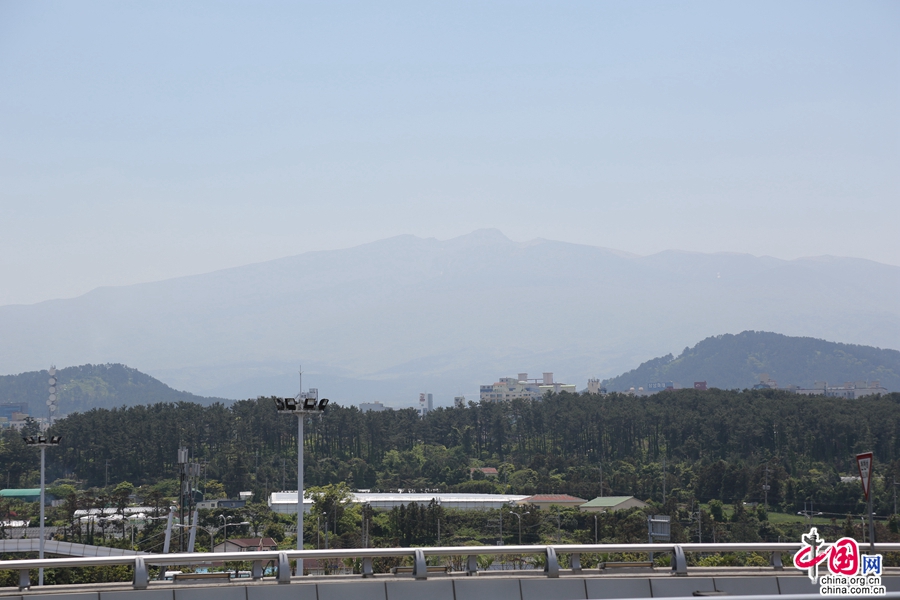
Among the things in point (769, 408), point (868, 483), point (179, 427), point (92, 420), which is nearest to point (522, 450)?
point (769, 408)

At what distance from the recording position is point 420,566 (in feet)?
44.5

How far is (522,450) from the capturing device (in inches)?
5458

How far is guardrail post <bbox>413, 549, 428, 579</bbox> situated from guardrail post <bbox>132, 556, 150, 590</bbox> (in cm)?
392

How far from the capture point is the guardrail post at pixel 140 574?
1257cm

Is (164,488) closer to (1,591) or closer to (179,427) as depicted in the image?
(179,427)

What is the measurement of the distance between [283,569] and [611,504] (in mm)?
85009

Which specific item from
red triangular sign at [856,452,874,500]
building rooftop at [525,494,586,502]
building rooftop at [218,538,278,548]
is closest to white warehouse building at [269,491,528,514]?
building rooftop at [525,494,586,502]

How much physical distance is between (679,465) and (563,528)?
36182mm

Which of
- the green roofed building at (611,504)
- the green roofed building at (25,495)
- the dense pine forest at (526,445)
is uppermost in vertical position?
A: the dense pine forest at (526,445)

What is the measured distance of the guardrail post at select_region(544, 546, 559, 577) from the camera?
1383 cm

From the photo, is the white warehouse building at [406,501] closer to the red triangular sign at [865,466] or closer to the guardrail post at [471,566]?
the guardrail post at [471,566]

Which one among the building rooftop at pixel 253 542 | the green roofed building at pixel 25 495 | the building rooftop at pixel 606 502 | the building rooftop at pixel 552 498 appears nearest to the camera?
the building rooftop at pixel 253 542

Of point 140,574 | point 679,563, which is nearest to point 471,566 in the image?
point 679,563

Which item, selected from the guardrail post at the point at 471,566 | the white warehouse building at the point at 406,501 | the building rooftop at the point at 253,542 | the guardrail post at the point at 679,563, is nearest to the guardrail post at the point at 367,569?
the guardrail post at the point at 471,566
